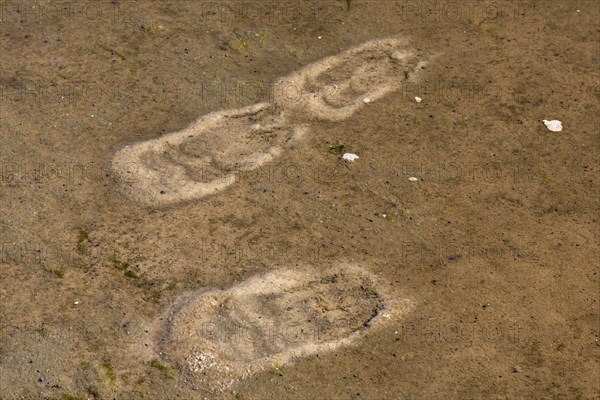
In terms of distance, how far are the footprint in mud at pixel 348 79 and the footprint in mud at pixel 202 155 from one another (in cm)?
31

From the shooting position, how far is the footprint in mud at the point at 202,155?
22.6 feet

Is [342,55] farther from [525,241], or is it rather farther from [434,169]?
[525,241]

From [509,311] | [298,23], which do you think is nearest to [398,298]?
[509,311]

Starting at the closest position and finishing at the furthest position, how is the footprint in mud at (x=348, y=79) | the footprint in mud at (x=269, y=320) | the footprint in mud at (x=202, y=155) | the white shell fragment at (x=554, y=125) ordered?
1. the footprint in mud at (x=269, y=320)
2. the footprint in mud at (x=202, y=155)
3. the white shell fragment at (x=554, y=125)
4. the footprint in mud at (x=348, y=79)

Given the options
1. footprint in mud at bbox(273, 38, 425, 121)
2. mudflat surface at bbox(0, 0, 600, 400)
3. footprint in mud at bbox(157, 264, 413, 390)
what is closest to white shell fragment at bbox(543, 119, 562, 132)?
mudflat surface at bbox(0, 0, 600, 400)

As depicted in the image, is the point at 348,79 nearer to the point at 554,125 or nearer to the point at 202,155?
the point at 202,155

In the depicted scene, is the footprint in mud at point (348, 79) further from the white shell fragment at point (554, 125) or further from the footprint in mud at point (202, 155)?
the white shell fragment at point (554, 125)

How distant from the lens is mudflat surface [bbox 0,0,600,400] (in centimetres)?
568

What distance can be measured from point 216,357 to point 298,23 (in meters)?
4.20

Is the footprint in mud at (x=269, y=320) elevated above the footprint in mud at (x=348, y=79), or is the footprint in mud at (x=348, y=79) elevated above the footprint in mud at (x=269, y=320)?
the footprint in mud at (x=348, y=79)

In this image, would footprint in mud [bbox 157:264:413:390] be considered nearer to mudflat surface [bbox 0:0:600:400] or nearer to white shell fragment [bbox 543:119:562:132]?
mudflat surface [bbox 0:0:600:400]

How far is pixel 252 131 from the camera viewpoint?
295 inches

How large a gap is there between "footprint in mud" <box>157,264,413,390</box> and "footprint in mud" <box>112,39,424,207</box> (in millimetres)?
1110

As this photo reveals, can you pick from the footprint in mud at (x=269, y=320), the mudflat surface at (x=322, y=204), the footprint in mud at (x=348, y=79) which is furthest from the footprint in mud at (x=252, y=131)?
the footprint in mud at (x=269, y=320)
